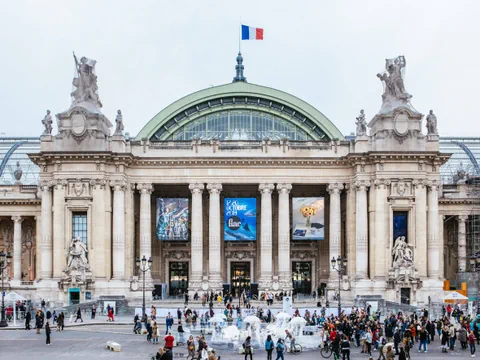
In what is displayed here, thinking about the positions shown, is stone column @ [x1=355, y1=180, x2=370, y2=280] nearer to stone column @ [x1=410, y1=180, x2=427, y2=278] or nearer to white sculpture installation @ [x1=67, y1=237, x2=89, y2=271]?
stone column @ [x1=410, y1=180, x2=427, y2=278]

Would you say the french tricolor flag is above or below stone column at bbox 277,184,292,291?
above

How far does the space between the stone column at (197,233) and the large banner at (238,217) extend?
2.69m

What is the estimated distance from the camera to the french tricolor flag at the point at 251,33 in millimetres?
94000

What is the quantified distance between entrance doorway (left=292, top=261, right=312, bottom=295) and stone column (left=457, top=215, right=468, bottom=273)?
16.5 metres

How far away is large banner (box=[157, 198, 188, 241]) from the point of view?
87.2m

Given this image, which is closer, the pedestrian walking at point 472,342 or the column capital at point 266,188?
the pedestrian walking at point 472,342

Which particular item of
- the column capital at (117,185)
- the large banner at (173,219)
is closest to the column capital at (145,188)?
the large banner at (173,219)

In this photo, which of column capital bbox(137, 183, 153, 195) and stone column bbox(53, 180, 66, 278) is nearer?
stone column bbox(53, 180, 66, 278)

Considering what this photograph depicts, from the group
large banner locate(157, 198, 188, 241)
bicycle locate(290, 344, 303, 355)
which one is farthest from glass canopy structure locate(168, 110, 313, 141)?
bicycle locate(290, 344, 303, 355)

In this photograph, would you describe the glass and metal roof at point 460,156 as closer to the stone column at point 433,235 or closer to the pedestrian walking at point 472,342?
the stone column at point 433,235

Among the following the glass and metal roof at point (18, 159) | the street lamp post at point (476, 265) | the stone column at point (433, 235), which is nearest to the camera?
the stone column at point (433, 235)

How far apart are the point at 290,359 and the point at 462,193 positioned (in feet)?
177

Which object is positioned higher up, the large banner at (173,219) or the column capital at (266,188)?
the column capital at (266,188)

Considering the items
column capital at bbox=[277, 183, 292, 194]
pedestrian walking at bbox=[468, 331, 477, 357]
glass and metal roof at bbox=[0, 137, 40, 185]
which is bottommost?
pedestrian walking at bbox=[468, 331, 477, 357]
